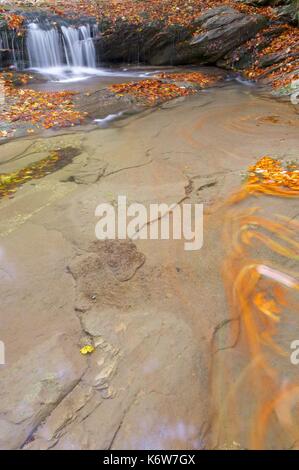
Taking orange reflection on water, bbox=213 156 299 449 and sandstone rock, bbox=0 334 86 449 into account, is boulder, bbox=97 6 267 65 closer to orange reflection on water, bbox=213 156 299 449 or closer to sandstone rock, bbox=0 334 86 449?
orange reflection on water, bbox=213 156 299 449

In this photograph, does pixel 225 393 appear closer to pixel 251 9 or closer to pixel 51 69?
pixel 51 69

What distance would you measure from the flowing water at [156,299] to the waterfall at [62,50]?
8001 millimetres

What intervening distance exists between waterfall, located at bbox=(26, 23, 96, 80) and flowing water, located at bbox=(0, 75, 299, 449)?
8.00 metres

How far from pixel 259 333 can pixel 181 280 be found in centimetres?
91

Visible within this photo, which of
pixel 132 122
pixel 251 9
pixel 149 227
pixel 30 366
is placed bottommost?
pixel 30 366

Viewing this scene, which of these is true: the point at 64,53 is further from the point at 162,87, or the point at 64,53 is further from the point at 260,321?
the point at 260,321

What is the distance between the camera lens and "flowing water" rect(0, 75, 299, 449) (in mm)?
2391

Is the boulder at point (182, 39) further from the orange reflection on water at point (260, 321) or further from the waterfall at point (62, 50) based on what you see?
the orange reflection on water at point (260, 321)

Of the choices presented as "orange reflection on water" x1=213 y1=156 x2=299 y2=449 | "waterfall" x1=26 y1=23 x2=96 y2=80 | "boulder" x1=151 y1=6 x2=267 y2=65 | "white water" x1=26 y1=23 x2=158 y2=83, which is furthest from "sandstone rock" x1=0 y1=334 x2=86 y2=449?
"boulder" x1=151 y1=6 x2=267 y2=65

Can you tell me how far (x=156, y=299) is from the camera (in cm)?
333

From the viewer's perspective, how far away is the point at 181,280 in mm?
3564

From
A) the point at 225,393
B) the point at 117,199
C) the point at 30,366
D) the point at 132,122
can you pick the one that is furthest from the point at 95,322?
the point at 132,122
